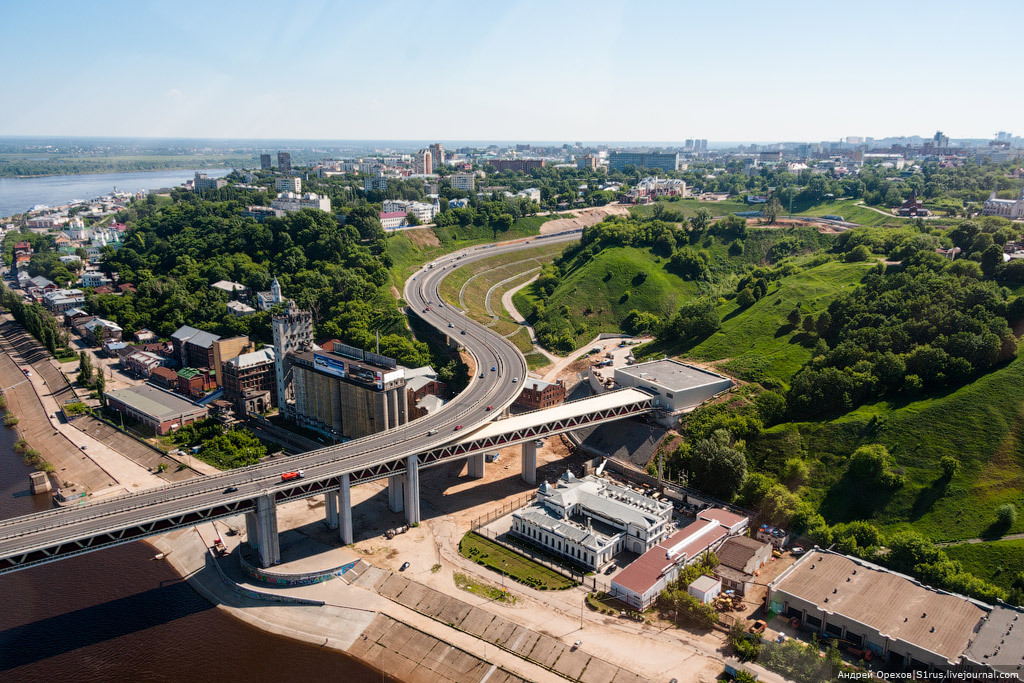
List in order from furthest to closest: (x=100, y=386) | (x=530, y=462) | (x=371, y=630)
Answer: (x=100, y=386), (x=530, y=462), (x=371, y=630)

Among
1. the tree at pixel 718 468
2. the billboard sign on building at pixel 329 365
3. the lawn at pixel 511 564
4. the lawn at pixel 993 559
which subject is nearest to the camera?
the lawn at pixel 993 559

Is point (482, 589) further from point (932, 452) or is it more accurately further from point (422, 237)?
point (422, 237)

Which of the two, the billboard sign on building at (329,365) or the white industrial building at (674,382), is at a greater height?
the billboard sign on building at (329,365)

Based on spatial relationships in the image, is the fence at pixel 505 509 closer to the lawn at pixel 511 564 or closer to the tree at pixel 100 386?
the lawn at pixel 511 564

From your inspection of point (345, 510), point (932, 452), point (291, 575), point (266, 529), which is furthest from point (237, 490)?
point (932, 452)

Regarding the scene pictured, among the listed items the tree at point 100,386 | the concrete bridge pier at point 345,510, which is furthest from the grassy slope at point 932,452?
the tree at point 100,386

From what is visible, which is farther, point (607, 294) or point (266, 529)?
point (607, 294)
